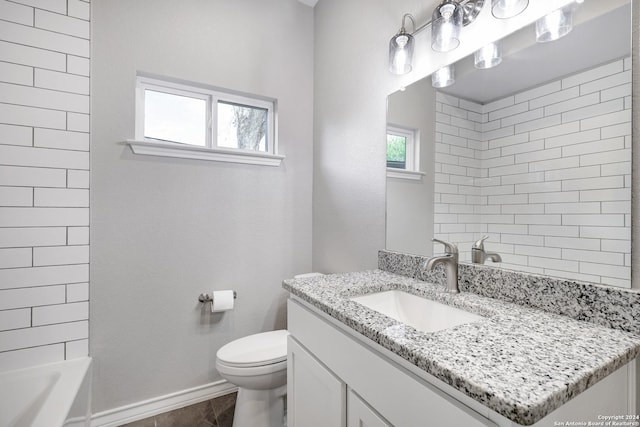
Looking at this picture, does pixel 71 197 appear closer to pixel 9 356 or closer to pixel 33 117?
pixel 33 117

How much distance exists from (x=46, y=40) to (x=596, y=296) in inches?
98.4

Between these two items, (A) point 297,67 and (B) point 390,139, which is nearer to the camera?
(B) point 390,139

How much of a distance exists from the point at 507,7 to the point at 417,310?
112 cm

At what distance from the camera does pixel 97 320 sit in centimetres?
159

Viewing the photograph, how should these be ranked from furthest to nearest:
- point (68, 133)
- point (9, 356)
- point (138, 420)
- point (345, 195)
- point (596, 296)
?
point (345, 195)
point (138, 420)
point (68, 133)
point (9, 356)
point (596, 296)

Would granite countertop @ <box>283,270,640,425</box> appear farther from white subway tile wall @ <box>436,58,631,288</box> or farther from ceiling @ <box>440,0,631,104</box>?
ceiling @ <box>440,0,631,104</box>

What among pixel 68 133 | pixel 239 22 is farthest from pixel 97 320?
pixel 239 22

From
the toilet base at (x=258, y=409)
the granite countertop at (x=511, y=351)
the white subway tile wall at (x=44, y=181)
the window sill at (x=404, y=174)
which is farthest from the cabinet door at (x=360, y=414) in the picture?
the white subway tile wall at (x=44, y=181)

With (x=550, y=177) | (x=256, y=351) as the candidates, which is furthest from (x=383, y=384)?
(x=256, y=351)

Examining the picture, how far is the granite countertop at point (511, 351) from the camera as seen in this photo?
501 mm

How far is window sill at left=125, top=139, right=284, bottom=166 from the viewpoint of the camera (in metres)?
1.66

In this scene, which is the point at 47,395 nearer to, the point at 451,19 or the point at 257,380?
the point at 257,380

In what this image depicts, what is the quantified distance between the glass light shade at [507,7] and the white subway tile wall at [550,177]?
264 mm

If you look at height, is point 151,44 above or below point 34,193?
above
